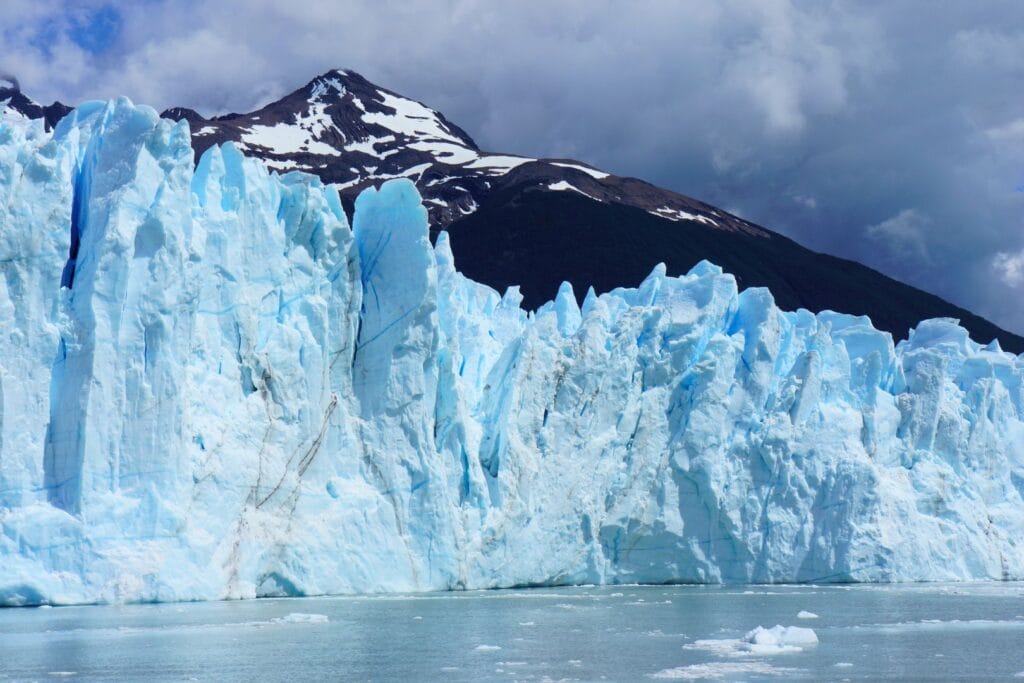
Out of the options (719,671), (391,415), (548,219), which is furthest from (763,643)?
(548,219)

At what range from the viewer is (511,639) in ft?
51.0

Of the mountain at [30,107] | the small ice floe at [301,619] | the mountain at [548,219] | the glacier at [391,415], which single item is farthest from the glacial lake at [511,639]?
the mountain at [30,107]

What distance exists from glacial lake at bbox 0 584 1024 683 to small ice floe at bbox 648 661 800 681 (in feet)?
0.09

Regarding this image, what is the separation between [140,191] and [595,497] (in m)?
9.51

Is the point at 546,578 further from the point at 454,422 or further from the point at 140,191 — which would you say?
the point at 140,191

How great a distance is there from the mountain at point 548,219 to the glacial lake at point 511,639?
36.6m

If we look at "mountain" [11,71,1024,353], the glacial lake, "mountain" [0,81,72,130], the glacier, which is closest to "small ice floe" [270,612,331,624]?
the glacial lake

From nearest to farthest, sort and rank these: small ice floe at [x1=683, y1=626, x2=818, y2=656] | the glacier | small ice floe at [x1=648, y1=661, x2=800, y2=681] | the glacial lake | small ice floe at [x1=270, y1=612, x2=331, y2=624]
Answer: small ice floe at [x1=648, y1=661, x2=800, y2=681]
the glacial lake
small ice floe at [x1=683, y1=626, x2=818, y2=656]
small ice floe at [x1=270, y1=612, x2=331, y2=624]
the glacier

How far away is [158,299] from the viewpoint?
61.7ft

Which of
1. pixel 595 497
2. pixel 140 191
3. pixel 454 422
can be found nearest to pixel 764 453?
pixel 595 497

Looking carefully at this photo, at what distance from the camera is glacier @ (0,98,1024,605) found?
1819 centimetres

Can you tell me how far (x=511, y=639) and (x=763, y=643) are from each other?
9.50ft

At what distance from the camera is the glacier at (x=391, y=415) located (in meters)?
18.2

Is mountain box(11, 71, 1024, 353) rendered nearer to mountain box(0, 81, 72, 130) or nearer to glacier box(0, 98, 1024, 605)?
mountain box(0, 81, 72, 130)
